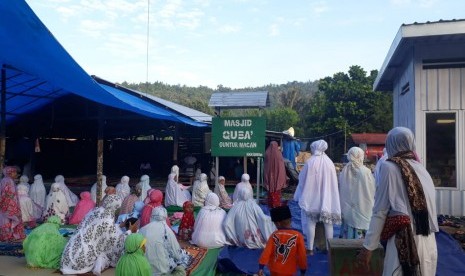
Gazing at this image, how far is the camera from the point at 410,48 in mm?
7746

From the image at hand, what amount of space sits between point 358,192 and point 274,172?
3.42 meters

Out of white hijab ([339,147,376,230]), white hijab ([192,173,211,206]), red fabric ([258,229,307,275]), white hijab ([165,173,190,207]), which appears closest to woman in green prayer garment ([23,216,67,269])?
red fabric ([258,229,307,275])

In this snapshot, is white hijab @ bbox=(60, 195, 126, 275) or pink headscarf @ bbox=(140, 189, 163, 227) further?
pink headscarf @ bbox=(140, 189, 163, 227)

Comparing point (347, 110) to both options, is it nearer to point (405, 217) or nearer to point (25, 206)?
point (25, 206)

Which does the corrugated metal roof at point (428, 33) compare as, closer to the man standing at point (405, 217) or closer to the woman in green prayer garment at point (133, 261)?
the man standing at point (405, 217)

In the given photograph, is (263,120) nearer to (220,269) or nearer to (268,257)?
(220,269)

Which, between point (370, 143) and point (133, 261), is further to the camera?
point (370, 143)

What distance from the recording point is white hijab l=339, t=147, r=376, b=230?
17.9 ft

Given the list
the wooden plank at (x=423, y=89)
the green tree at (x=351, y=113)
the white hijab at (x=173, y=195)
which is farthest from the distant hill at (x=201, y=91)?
the wooden plank at (x=423, y=89)

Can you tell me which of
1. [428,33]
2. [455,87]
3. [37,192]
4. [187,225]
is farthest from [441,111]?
[37,192]

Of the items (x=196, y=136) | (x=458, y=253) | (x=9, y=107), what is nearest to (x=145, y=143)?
(x=196, y=136)

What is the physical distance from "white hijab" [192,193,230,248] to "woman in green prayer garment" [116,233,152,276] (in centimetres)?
238

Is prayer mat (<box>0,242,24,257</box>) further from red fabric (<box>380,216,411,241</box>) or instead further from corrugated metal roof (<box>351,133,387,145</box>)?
corrugated metal roof (<box>351,133,387,145</box>)

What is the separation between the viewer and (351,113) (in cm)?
2697
